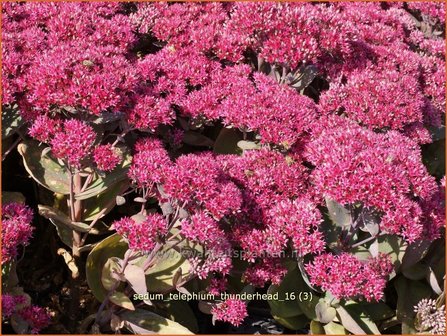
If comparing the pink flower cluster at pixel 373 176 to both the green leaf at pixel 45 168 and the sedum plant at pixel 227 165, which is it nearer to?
the sedum plant at pixel 227 165

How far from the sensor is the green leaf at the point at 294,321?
2.92 meters

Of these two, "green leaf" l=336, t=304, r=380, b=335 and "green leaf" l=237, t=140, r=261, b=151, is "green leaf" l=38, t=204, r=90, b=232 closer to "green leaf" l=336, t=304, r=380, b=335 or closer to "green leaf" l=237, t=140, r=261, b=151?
"green leaf" l=237, t=140, r=261, b=151

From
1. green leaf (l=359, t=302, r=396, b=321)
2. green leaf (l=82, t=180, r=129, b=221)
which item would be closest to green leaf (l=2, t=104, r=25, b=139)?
green leaf (l=82, t=180, r=129, b=221)

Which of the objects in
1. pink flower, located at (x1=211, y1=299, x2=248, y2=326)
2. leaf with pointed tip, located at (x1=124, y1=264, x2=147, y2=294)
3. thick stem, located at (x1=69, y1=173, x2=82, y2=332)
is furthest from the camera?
thick stem, located at (x1=69, y1=173, x2=82, y2=332)

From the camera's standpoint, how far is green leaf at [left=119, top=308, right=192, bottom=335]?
262 cm

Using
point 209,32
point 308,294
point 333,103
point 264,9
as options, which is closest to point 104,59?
point 209,32

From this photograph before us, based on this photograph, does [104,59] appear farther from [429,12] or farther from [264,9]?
[429,12]

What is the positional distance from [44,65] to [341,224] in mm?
1753

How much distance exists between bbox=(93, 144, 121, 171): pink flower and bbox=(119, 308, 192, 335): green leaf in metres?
0.78

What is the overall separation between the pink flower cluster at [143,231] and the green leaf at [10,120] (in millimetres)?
921

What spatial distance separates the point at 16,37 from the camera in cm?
308

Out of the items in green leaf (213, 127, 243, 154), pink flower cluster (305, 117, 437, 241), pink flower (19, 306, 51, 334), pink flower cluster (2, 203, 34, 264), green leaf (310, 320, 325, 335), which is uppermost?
pink flower cluster (305, 117, 437, 241)

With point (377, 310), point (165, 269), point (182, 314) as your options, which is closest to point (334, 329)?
point (377, 310)

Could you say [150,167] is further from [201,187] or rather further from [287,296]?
[287,296]
